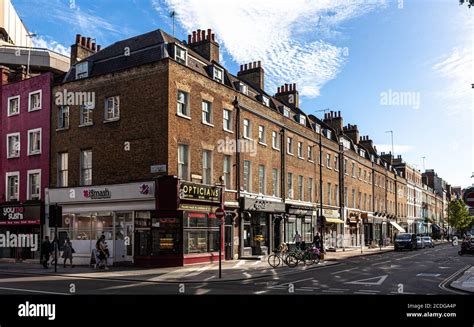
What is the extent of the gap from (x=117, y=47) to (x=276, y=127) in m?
12.8

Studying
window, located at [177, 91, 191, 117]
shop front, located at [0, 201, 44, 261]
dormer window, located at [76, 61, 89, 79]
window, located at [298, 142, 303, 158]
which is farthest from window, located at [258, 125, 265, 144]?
shop front, located at [0, 201, 44, 261]

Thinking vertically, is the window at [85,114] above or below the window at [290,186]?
above

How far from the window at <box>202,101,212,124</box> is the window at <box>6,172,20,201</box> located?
43.4ft

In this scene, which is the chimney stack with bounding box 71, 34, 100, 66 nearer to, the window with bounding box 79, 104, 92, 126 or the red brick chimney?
the window with bounding box 79, 104, 92, 126

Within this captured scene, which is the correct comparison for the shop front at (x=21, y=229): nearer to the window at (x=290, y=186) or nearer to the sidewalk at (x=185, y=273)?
the sidewalk at (x=185, y=273)

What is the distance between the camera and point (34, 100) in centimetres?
3028

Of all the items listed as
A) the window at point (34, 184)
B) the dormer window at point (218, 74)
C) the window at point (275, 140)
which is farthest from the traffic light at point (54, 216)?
the window at point (275, 140)

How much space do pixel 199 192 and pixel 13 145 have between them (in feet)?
48.2

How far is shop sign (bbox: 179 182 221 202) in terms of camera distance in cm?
2364

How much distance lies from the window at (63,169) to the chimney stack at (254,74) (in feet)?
54.4

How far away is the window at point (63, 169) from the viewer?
91.0 ft

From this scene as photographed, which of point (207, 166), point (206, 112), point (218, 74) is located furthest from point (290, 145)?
point (207, 166)

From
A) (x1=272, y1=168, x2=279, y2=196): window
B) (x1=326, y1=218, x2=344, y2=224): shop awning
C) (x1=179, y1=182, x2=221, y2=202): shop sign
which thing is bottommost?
(x1=326, y1=218, x2=344, y2=224): shop awning

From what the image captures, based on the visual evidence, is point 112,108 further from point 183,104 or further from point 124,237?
point 124,237
